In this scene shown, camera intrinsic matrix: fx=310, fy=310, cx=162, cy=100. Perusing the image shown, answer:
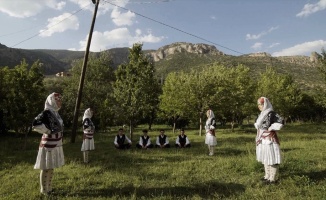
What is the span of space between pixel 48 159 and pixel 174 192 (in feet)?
11.8

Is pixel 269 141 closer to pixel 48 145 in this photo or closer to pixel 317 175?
pixel 317 175

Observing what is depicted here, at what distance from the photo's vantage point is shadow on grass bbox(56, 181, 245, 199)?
841cm

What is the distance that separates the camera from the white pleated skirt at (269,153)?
29.5 feet

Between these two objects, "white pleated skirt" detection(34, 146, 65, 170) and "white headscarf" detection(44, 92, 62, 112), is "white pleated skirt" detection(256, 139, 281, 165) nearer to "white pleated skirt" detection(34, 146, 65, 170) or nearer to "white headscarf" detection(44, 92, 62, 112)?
"white pleated skirt" detection(34, 146, 65, 170)

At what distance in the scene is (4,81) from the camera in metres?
29.5

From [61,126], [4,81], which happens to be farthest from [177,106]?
[61,126]

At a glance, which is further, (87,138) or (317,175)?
(87,138)

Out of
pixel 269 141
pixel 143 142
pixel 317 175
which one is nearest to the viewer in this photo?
pixel 269 141

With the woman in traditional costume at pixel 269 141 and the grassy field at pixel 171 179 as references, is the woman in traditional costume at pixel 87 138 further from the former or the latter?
the woman in traditional costume at pixel 269 141

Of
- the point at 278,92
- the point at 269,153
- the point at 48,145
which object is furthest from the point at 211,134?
the point at 278,92

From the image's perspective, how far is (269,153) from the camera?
909cm

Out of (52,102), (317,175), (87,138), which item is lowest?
(317,175)

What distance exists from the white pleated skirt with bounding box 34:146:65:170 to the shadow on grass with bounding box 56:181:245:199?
0.91 meters

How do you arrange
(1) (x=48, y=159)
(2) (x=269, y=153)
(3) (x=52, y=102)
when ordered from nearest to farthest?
(1) (x=48, y=159) < (3) (x=52, y=102) < (2) (x=269, y=153)
